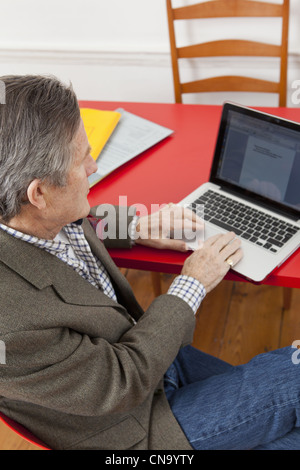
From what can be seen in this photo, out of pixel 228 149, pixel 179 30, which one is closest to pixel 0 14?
pixel 179 30

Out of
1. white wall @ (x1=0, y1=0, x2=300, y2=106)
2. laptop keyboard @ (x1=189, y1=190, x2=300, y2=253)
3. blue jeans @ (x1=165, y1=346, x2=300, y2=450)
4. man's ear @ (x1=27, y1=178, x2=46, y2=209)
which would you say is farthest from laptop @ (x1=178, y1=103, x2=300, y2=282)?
white wall @ (x1=0, y1=0, x2=300, y2=106)

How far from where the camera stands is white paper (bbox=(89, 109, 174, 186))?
1.45 meters

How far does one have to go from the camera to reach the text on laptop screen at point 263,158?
1.16 meters

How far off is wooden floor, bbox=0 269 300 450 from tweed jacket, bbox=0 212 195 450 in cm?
79

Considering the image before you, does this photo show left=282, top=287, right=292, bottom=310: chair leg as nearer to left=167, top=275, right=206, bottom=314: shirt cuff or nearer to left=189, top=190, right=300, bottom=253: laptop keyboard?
left=189, top=190, right=300, bottom=253: laptop keyboard

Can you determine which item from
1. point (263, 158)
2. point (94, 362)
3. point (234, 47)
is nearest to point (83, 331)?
point (94, 362)

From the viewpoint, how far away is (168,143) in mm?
1530

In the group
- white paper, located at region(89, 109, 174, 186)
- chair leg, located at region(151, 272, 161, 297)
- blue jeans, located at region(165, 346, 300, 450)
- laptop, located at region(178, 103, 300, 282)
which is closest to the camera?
blue jeans, located at region(165, 346, 300, 450)

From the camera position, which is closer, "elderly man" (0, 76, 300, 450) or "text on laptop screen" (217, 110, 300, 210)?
"elderly man" (0, 76, 300, 450)

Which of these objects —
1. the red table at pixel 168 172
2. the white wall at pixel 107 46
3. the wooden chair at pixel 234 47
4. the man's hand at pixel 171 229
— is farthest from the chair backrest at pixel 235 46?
the man's hand at pixel 171 229

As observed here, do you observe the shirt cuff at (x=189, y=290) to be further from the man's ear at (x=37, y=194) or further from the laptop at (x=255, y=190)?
the man's ear at (x=37, y=194)

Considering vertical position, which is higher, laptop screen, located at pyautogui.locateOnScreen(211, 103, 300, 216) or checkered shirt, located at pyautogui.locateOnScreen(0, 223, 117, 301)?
laptop screen, located at pyautogui.locateOnScreen(211, 103, 300, 216)

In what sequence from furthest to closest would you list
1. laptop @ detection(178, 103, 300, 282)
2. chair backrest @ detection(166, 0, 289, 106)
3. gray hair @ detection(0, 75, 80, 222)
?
1. chair backrest @ detection(166, 0, 289, 106)
2. laptop @ detection(178, 103, 300, 282)
3. gray hair @ detection(0, 75, 80, 222)

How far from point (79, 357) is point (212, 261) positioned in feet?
1.27
